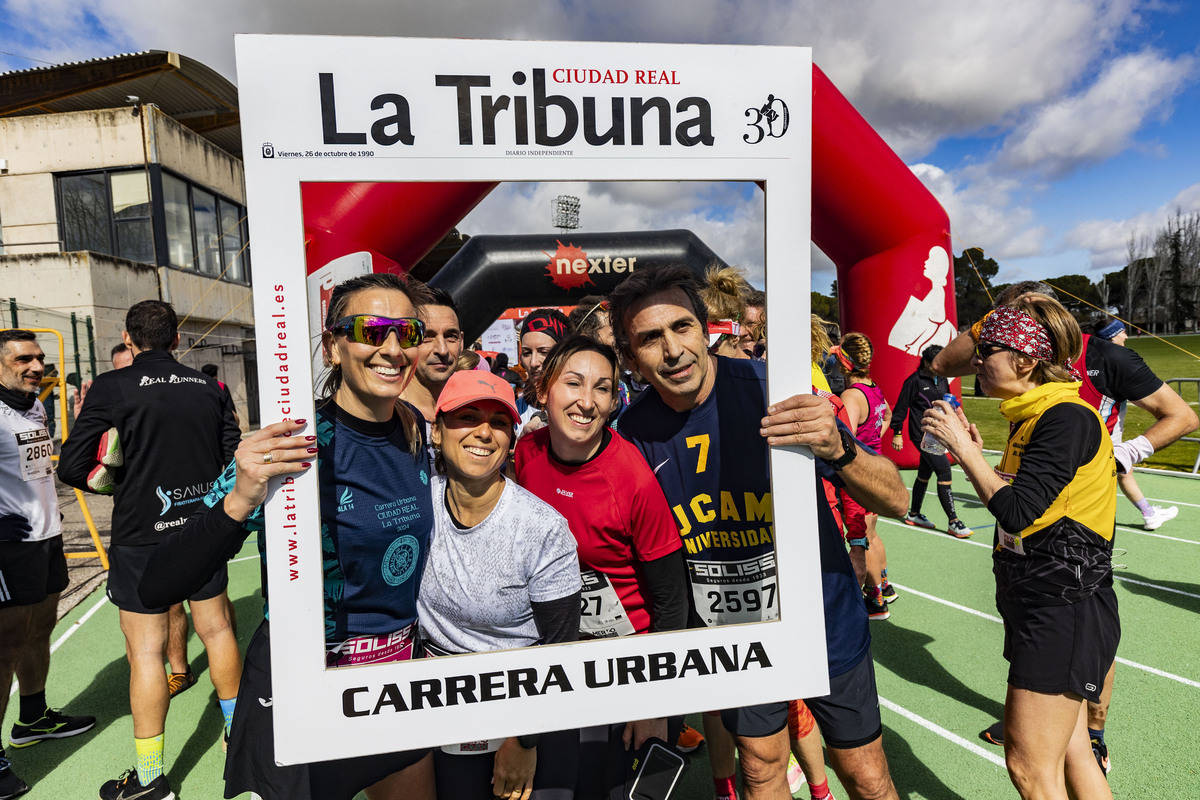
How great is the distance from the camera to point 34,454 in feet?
10.4

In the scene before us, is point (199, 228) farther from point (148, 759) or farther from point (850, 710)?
point (850, 710)

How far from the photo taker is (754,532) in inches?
72.2

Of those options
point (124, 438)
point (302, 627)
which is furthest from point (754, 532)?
point (124, 438)

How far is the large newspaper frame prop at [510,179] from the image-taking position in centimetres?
128

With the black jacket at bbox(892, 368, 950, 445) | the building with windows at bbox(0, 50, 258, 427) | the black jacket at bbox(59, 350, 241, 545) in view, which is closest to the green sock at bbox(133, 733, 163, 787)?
the black jacket at bbox(59, 350, 241, 545)

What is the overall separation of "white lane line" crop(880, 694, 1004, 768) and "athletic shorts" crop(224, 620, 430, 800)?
2.74 metres

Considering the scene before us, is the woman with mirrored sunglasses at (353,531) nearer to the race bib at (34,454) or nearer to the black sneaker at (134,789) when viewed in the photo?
the black sneaker at (134,789)

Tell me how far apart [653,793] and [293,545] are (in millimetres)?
1306

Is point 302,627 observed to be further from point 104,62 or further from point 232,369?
point 104,62

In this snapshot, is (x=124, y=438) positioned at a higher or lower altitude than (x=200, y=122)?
lower

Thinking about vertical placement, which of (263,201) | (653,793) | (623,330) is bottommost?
(653,793)

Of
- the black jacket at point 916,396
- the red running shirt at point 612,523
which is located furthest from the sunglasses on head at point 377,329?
the black jacket at point 916,396

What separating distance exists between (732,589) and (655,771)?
23.5 inches

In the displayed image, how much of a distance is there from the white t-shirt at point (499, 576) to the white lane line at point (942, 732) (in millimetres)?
2600
